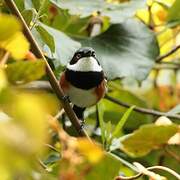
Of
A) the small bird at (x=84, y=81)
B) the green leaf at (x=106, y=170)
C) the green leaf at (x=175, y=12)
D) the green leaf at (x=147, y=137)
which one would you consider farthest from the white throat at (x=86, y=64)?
the green leaf at (x=147, y=137)

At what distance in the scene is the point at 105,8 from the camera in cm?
170

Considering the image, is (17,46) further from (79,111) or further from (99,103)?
(79,111)

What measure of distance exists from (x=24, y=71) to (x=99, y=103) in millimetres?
1061

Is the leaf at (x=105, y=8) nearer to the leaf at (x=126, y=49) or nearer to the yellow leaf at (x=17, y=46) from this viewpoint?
the leaf at (x=126, y=49)

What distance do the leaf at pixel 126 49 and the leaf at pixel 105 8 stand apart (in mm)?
92

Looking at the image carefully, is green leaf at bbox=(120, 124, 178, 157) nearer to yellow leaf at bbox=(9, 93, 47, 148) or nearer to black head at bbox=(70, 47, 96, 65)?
yellow leaf at bbox=(9, 93, 47, 148)

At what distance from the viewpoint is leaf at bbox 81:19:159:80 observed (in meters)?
1.66

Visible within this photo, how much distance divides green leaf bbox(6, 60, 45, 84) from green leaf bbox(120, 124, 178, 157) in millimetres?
164

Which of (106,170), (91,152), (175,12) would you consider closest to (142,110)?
(175,12)

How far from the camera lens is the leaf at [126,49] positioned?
1.66m

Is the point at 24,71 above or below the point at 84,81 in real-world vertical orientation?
above

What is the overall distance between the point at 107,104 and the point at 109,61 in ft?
0.84

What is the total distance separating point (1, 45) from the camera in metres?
0.39

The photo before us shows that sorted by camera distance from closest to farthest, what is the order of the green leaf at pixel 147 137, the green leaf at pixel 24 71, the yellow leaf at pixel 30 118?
the yellow leaf at pixel 30 118 < the green leaf at pixel 24 71 < the green leaf at pixel 147 137
